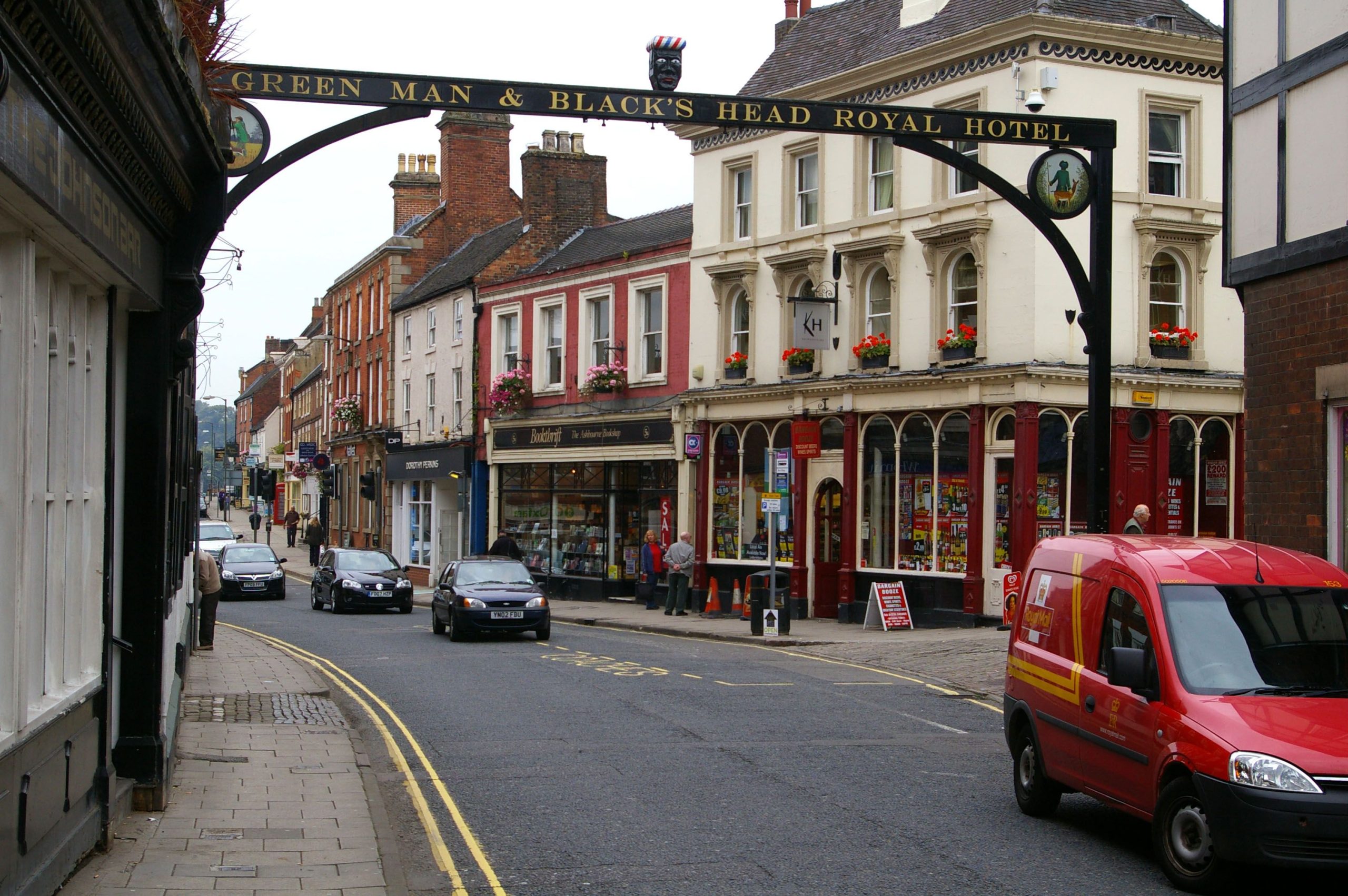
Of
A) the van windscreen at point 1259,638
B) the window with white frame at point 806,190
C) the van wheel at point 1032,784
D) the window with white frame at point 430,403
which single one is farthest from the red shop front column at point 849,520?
the window with white frame at point 430,403

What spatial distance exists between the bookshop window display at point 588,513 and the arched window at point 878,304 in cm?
707

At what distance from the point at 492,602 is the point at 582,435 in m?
13.0

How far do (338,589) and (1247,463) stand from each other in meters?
21.6

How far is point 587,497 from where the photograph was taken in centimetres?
3600

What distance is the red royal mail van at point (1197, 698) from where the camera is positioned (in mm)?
6988

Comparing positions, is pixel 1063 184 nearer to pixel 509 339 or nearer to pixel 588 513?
pixel 588 513

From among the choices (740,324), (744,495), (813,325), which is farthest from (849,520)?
(740,324)

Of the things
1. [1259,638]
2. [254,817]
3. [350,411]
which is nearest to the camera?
[1259,638]

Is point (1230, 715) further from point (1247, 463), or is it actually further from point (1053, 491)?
point (1053, 491)

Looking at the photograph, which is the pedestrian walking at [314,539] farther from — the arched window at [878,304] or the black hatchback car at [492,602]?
the arched window at [878,304]

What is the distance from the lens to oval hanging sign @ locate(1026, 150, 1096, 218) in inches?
549

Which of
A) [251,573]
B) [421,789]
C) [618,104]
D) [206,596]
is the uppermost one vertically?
[618,104]

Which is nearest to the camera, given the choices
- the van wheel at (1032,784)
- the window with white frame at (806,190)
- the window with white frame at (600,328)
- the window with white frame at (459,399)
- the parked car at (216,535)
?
the van wheel at (1032,784)

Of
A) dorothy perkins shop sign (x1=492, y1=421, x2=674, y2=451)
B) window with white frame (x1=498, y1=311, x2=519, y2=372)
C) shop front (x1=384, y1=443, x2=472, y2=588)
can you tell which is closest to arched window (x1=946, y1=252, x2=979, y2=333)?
dorothy perkins shop sign (x1=492, y1=421, x2=674, y2=451)
